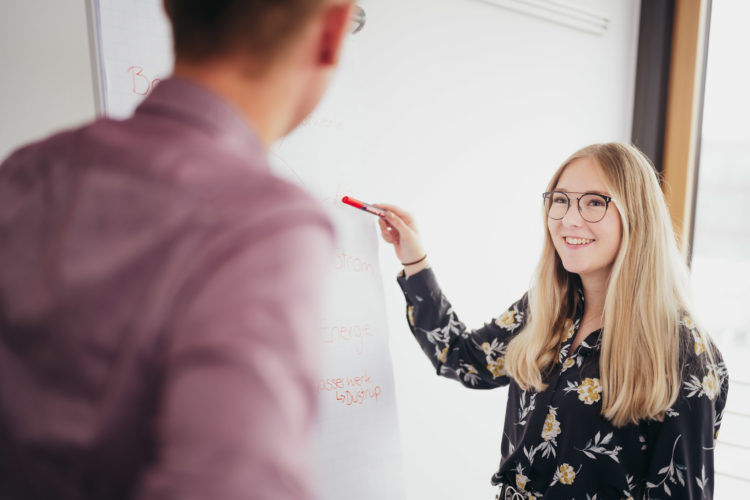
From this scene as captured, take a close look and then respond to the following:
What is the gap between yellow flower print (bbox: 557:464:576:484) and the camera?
1.11 meters

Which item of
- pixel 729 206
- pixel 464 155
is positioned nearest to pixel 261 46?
pixel 464 155

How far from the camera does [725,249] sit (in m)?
2.04

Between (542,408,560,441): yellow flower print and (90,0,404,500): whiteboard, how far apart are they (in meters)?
0.35

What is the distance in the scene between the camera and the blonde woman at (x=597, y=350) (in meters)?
1.07

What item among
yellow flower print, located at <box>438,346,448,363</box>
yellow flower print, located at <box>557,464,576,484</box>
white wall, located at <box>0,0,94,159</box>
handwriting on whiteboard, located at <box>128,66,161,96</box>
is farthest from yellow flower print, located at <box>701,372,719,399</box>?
white wall, located at <box>0,0,94,159</box>

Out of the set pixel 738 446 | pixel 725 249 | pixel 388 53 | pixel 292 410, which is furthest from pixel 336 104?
pixel 738 446

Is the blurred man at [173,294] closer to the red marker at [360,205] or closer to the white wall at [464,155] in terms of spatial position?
the red marker at [360,205]

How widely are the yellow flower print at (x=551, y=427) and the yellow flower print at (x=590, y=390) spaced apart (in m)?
0.07

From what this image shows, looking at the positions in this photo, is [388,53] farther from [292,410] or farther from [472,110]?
[292,410]

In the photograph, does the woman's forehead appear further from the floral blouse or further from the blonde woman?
the floral blouse

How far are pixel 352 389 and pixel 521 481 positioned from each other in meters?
0.42

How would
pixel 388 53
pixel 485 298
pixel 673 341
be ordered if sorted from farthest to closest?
pixel 485 298 → pixel 388 53 → pixel 673 341

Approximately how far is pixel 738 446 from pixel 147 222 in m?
2.29

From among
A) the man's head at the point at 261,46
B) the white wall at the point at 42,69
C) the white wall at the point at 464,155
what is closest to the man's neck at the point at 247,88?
the man's head at the point at 261,46
